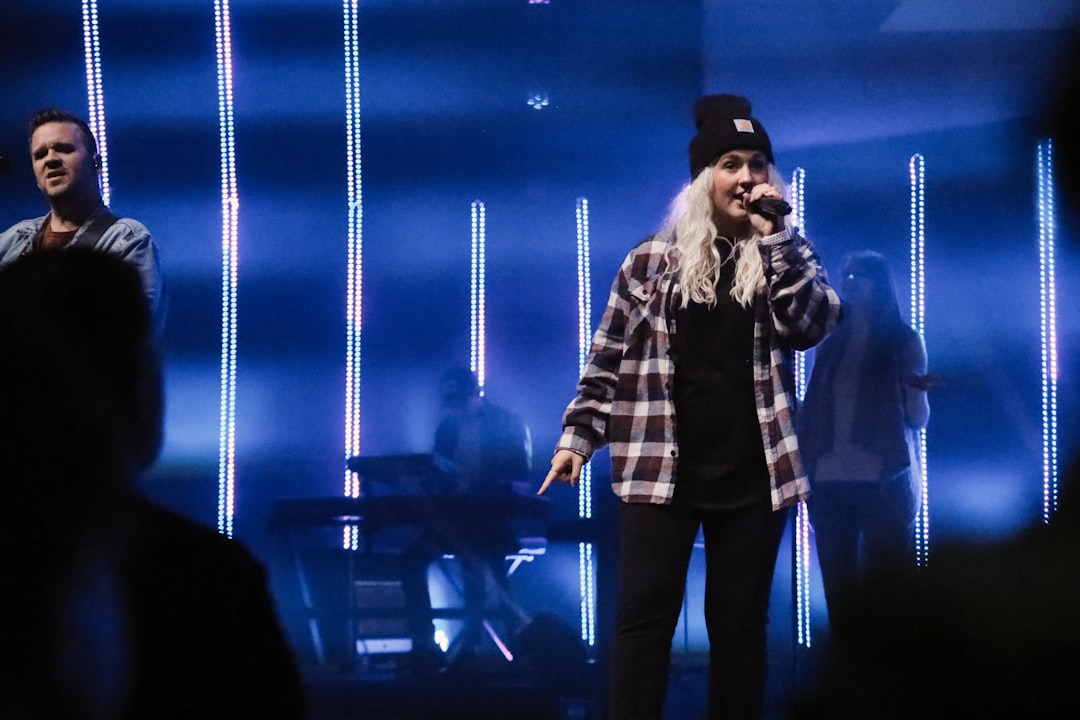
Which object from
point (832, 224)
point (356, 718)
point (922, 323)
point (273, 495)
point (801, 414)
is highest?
point (832, 224)

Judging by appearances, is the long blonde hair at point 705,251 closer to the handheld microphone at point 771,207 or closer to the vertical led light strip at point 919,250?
the handheld microphone at point 771,207

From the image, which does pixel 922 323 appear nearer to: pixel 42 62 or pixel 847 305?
pixel 847 305

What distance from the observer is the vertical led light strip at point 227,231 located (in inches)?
172

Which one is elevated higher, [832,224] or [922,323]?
[832,224]

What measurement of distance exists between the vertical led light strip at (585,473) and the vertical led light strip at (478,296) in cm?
34

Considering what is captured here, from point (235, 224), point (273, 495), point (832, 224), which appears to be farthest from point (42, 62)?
point (832, 224)

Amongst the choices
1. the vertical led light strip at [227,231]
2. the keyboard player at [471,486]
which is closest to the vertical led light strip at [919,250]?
the keyboard player at [471,486]

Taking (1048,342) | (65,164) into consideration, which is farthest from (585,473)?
(65,164)

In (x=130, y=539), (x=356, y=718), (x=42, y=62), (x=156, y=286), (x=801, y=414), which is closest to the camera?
(x=130, y=539)

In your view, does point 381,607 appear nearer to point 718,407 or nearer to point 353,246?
point 353,246

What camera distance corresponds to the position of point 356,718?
3.79m

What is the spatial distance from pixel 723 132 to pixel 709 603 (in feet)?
3.28

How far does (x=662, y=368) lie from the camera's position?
105 inches

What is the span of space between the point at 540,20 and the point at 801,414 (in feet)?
5.35
